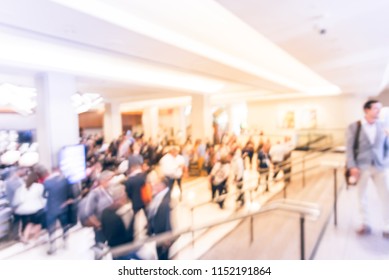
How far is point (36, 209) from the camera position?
7.28 ft

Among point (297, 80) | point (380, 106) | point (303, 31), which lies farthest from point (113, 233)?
point (297, 80)

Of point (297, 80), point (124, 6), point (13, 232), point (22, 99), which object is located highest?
point (124, 6)

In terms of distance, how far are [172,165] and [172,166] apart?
0.01 meters

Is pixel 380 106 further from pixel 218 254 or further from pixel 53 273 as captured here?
pixel 53 273

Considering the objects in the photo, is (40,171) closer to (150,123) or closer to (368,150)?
(150,123)

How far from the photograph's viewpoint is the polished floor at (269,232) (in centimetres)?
205

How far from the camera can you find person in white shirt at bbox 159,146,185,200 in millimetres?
2834

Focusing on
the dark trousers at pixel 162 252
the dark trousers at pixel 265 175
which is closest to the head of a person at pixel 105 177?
the dark trousers at pixel 162 252

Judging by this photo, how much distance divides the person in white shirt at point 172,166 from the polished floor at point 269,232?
0.62ft

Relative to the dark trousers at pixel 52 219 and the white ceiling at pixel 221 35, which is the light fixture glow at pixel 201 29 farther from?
the dark trousers at pixel 52 219

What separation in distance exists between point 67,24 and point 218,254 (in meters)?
2.66

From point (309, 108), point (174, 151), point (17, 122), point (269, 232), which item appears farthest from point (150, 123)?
point (309, 108)

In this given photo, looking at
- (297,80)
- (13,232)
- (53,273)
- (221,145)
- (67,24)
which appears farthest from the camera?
(297,80)

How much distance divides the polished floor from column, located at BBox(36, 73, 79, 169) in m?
0.79
